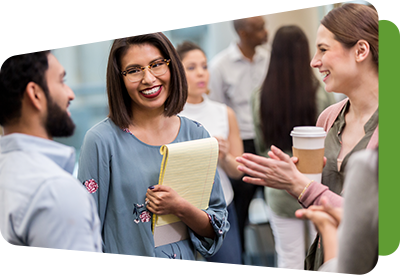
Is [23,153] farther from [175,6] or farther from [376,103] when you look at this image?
[175,6]

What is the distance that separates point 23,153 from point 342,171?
3.43 feet

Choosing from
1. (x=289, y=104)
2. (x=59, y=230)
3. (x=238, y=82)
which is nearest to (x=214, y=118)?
(x=289, y=104)

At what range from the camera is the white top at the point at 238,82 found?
10.6 feet

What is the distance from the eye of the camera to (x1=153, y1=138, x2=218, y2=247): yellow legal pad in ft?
4.13

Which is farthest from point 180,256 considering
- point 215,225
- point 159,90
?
point 159,90

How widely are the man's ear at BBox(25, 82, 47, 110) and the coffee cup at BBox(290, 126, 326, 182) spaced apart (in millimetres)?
869

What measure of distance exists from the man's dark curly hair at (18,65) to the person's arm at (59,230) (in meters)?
0.23

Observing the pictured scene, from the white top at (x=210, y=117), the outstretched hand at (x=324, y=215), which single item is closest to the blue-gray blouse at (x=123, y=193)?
the outstretched hand at (x=324, y=215)

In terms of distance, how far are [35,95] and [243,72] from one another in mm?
2586

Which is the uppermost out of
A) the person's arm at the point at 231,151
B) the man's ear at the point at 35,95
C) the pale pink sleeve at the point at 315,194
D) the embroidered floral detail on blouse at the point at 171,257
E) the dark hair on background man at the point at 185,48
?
the dark hair on background man at the point at 185,48

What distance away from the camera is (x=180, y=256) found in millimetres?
1350

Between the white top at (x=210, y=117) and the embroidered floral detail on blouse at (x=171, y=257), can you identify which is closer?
the embroidered floral detail on blouse at (x=171, y=257)

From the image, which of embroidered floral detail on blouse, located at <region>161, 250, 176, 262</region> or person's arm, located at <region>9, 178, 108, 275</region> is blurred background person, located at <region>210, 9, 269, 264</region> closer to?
embroidered floral detail on blouse, located at <region>161, 250, 176, 262</region>

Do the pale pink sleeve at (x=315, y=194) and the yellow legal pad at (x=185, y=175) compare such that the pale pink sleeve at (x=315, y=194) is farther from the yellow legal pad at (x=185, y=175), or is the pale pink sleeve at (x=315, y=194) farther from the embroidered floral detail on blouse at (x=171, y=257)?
the embroidered floral detail on blouse at (x=171, y=257)
